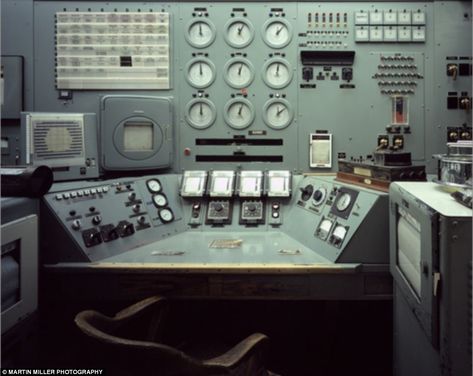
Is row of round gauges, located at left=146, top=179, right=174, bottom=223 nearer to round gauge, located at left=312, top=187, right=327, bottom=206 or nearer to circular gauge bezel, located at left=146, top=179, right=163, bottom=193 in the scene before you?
circular gauge bezel, located at left=146, top=179, right=163, bottom=193

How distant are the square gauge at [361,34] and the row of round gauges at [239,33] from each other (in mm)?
492

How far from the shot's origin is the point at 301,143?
3.19m

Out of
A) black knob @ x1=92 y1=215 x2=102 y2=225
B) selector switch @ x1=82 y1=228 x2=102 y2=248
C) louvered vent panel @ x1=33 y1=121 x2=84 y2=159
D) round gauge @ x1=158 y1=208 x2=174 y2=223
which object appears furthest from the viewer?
round gauge @ x1=158 y1=208 x2=174 y2=223

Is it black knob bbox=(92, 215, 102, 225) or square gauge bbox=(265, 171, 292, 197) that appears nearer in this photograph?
black knob bbox=(92, 215, 102, 225)

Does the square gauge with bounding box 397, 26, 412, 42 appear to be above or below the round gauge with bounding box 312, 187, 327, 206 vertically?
above

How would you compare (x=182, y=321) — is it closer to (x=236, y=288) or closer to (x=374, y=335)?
(x=236, y=288)

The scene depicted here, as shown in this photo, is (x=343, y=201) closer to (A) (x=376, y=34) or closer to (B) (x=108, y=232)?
(B) (x=108, y=232)

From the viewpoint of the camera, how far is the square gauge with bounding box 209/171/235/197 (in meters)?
2.79

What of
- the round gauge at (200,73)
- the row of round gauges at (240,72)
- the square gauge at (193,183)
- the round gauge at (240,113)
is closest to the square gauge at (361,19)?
the row of round gauges at (240,72)

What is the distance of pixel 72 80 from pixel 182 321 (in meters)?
1.93

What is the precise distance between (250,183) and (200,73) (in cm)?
95

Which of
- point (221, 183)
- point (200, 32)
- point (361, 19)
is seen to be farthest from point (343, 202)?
point (200, 32)

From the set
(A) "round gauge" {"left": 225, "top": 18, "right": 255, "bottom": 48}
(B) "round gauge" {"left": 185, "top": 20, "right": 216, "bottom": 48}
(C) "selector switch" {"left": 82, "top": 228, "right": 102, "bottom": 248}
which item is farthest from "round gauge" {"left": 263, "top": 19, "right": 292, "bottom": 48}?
(C) "selector switch" {"left": 82, "top": 228, "right": 102, "bottom": 248}

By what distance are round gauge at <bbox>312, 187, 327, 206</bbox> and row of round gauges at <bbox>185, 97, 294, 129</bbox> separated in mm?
750
